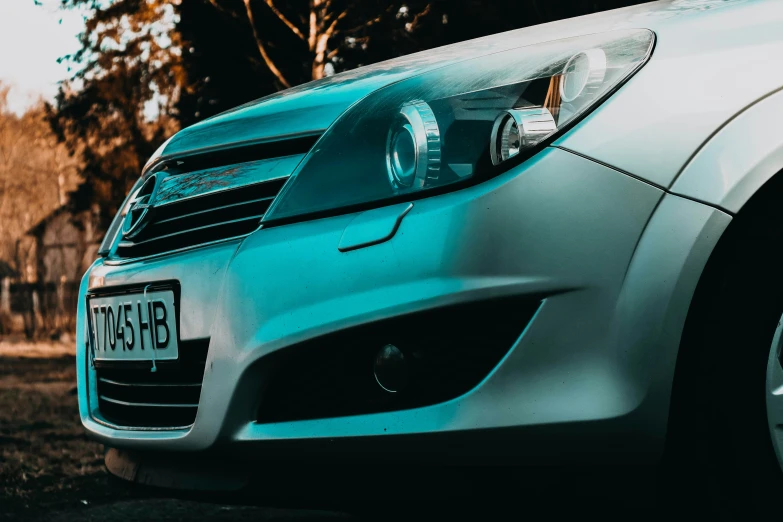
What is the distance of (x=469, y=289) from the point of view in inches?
76.6

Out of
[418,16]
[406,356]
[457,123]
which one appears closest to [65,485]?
[406,356]

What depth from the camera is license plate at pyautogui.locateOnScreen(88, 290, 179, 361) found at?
2.41 meters

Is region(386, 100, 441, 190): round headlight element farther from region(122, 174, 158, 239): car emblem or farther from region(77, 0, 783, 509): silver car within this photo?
region(122, 174, 158, 239): car emblem

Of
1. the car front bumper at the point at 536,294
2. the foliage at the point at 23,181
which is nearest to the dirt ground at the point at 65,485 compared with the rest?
the car front bumper at the point at 536,294

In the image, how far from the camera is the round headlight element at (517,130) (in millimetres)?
1999

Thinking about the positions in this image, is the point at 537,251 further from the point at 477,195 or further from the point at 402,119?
the point at 402,119

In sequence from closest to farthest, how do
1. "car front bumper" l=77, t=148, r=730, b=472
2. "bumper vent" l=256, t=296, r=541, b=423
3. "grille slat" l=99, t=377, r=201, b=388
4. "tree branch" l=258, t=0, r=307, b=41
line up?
"car front bumper" l=77, t=148, r=730, b=472, "bumper vent" l=256, t=296, r=541, b=423, "grille slat" l=99, t=377, r=201, b=388, "tree branch" l=258, t=0, r=307, b=41

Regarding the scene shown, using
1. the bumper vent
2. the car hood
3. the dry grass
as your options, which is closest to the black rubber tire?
the bumper vent

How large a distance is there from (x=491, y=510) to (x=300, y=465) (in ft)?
1.33

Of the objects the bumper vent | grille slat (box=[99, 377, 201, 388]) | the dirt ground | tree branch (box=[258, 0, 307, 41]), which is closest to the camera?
the bumper vent

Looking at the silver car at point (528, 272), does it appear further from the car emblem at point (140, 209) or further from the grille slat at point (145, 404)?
the car emblem at point (140, 209)

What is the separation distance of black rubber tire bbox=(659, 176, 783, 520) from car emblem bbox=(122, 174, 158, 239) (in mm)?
1452

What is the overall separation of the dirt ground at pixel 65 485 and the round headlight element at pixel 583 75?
4.60 feet

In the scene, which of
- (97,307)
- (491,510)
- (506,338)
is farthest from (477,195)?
(97,307)
